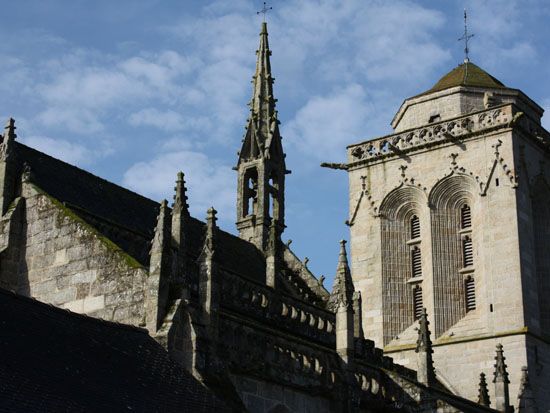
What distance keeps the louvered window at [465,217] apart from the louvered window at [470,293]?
172 cm

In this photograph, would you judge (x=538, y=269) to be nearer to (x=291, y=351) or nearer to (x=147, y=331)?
(x=291, y=351)

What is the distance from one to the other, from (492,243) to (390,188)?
417 cm

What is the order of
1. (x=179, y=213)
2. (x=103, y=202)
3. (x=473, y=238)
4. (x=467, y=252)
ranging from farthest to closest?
(x=467, y=252) → (x=473, y=238) → (x=103, y=202) → (x=179, y=213)

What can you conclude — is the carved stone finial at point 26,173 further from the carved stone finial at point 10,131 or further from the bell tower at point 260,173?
the bell tower at point 260,173

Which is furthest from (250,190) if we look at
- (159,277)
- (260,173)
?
(159,277)

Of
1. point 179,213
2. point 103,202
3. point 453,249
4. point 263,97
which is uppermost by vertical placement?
point 263,97

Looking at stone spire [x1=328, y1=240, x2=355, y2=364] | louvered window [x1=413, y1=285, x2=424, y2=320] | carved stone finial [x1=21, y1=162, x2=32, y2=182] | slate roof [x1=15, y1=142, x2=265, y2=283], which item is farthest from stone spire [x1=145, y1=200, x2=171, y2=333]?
louvered window [x1=413, y1=285, x2=424, y2=320]

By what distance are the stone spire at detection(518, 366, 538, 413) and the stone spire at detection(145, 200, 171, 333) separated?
14.4m

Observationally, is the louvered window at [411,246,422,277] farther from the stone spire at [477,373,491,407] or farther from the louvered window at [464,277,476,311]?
the stone spire at [477,373,491,407]


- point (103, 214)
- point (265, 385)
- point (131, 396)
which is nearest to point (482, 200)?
point (103, 214)

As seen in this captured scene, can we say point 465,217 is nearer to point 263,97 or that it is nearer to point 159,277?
point 263,97

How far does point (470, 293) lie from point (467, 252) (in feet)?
4.36

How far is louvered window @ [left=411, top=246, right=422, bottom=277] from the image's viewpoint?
3609 cm

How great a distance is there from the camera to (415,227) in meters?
36.4
